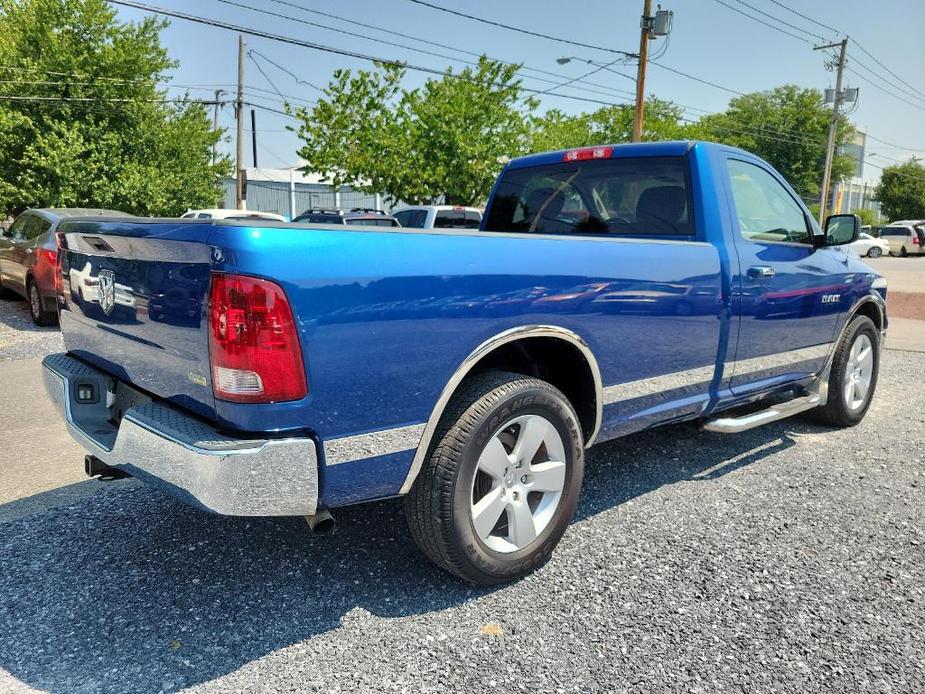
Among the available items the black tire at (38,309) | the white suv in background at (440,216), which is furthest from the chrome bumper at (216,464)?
the white suv in background at (440,216)

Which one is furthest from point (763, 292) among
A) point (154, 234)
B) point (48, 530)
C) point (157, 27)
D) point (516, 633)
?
point (157, 27)

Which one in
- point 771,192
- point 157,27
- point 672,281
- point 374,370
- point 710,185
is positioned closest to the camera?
point 374,370

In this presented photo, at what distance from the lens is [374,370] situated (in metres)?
2.38

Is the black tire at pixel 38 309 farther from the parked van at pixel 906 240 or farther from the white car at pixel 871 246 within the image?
the parked van at pixel 906 240

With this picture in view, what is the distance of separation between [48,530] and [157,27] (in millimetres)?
21552

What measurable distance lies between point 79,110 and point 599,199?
19379 millimetres

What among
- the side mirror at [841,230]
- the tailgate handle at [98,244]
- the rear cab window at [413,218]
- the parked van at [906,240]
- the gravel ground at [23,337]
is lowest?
the gravel ground at [23,337]

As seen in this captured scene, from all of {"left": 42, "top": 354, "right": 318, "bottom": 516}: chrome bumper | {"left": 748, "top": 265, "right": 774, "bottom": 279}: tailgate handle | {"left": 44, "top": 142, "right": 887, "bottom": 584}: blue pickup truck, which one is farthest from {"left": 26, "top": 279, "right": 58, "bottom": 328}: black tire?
{"left": 748, "top": 265, "right": 774, "bottom": 279}: tailgate handle

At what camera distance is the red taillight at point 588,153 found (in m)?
4.23

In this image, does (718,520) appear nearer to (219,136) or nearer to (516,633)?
(516,633)

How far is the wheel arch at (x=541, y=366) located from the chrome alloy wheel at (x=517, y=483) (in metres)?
0.27

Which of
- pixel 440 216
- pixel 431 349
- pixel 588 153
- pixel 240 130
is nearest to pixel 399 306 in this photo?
pixel 431 349

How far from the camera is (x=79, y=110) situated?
62.7ft

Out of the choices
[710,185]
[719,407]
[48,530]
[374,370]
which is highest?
[710,185]
